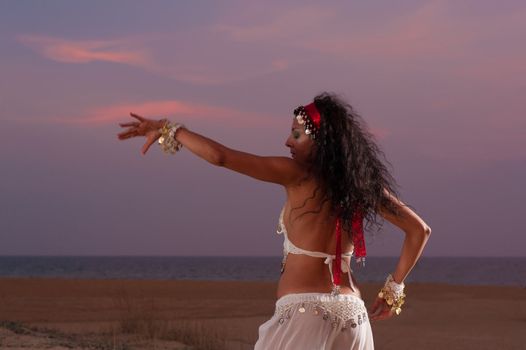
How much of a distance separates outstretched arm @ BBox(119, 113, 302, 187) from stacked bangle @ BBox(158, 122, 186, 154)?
0.02 metres

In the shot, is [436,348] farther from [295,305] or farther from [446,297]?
[446,297]

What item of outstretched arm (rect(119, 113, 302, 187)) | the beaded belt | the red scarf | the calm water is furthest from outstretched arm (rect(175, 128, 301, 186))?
the calm water

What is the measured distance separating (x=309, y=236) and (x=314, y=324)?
343 millimetres

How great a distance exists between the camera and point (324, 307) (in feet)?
11.0

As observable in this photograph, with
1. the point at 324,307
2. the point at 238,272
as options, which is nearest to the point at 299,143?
the point at 324,307

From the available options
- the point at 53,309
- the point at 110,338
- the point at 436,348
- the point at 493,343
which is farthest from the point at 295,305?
the point at 53,309

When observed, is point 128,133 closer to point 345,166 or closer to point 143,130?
point 143,130

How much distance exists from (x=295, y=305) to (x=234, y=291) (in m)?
24.7

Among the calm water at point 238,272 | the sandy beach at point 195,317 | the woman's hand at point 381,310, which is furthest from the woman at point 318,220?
the calm water at point 238,272

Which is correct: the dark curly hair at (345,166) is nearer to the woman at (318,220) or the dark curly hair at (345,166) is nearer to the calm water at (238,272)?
the woman at (318,220)

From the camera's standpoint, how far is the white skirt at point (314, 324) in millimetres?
3328

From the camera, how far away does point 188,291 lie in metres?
27.9

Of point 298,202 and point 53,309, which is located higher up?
point 298,202

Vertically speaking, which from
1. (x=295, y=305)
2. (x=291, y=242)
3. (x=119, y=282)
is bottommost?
(x=119, y=282)
